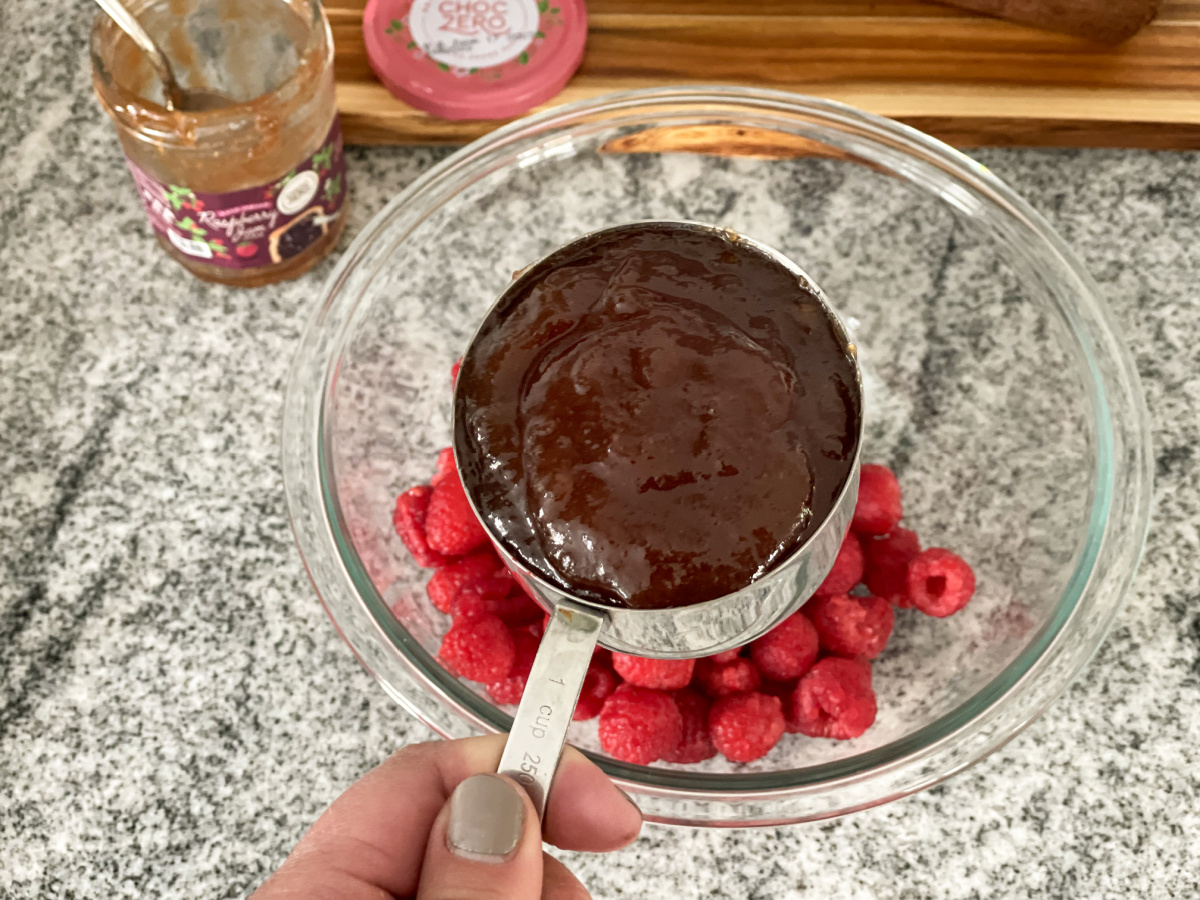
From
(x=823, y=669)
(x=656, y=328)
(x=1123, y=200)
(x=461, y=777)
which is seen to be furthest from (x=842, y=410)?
(x=1123, y=200)

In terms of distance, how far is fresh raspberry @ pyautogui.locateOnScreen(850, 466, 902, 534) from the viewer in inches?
42.1

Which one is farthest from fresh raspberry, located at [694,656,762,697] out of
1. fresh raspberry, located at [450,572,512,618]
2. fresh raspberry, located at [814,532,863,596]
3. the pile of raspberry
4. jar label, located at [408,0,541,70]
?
jar label, located at [408,0,541,70]

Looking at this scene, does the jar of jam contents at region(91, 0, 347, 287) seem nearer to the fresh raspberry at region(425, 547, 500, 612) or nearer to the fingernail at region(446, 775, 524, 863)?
the fresh raspberry at region(425, 547, 500, 612)

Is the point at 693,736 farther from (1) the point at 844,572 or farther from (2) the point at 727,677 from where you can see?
(1) the point at 844,572

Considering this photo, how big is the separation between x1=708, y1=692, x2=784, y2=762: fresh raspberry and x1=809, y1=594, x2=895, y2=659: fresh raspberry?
94 mm

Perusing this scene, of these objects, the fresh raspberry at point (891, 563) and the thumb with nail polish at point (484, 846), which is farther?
the fresh raspberry at point (891, 563)

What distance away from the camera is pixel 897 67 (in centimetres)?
128

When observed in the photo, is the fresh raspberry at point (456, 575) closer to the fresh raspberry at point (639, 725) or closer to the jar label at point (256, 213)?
the fresh raspberry at point (639, 725)

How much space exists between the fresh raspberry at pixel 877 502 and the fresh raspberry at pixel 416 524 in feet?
1.41

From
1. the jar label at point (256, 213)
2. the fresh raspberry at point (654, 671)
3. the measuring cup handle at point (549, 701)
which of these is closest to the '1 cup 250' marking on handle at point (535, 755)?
the measuring cup handle at point (549, 701)

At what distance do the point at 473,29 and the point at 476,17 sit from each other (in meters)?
0.02

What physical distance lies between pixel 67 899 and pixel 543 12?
1110 millimetres

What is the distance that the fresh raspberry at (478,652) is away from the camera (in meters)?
1.00

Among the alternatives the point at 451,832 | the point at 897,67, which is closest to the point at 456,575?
the point at 451,832
